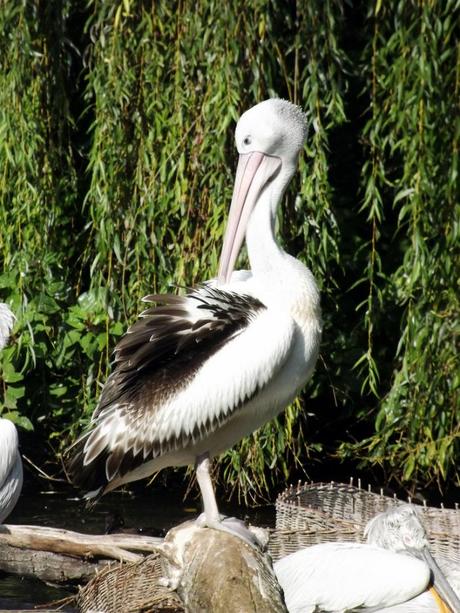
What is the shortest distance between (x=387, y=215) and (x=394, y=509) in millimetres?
3023

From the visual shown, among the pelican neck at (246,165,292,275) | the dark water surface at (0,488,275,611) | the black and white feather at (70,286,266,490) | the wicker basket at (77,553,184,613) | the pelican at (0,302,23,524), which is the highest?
the pelican neck at (246,165,292,275)

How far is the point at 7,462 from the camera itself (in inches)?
209

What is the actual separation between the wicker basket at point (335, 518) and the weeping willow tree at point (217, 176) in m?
0.36

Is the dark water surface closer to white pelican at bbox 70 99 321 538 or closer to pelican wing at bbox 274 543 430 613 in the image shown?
white pelican at bbox 70 99 321 538

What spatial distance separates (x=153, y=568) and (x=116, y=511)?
6.63 feet

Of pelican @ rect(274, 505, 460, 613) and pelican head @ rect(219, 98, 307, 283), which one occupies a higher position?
pelican head @ rect(219, 98, 307, 283)

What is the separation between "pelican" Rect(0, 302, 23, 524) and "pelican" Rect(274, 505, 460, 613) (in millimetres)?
1602

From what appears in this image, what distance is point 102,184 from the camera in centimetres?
617

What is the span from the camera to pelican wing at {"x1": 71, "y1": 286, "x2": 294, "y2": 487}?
4.20 m

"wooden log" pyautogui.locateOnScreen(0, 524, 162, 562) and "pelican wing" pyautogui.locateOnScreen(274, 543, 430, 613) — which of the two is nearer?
"pelican wing" pyautogui.locateOnScreen(274, 543, 430, 613)

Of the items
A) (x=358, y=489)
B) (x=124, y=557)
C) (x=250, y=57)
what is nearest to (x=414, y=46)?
(x=250, y=57)

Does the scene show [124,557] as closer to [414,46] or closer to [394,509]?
[394,509]

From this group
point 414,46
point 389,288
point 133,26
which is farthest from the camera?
point 389,288

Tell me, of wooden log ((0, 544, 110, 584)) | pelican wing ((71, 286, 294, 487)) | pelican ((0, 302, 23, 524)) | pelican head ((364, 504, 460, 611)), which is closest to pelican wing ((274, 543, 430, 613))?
pelican head ((364, 504, 460, 611))
